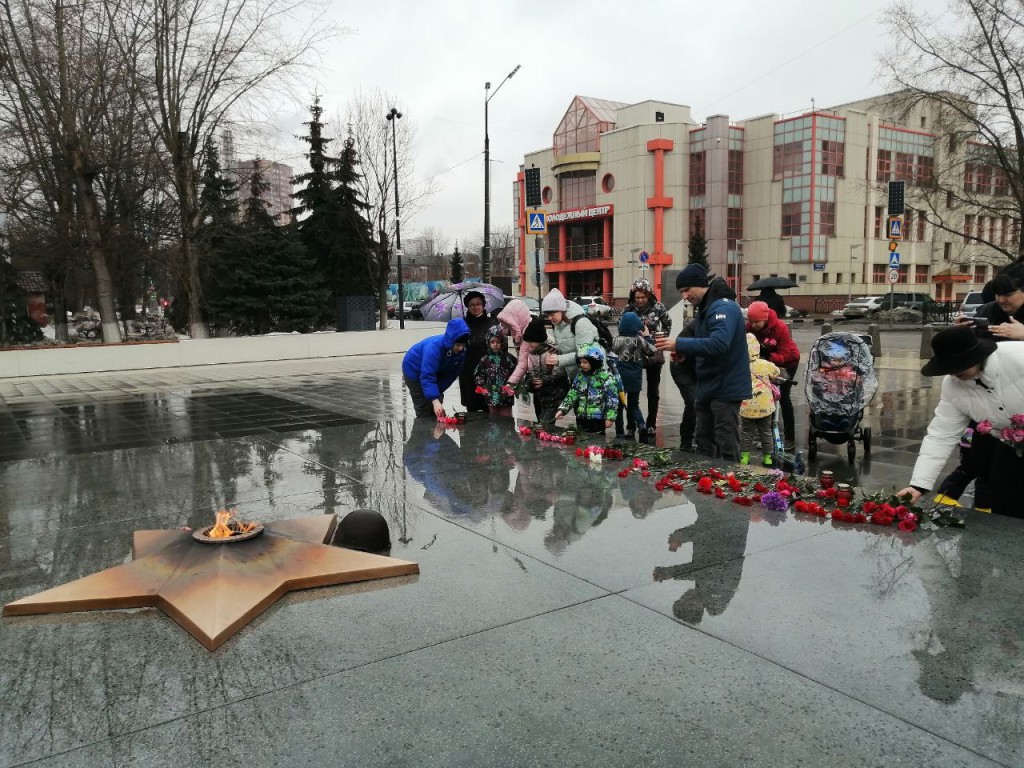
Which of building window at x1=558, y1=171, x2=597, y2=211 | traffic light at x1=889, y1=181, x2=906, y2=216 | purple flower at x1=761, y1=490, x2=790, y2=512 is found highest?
building window at x1=558, y1=171, x2=597, y2=211

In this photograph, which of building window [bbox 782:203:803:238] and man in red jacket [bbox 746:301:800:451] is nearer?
man in red jacket [bbox 746:301:800:451]

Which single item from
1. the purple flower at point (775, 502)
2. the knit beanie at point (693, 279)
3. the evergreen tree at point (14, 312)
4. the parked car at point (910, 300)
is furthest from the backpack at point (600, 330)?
the parked car at point (910, 300)

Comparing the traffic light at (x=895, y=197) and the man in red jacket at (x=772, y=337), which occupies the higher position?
the traffic light at (x=895, y=197)

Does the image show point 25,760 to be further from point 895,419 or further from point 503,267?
point 503,267

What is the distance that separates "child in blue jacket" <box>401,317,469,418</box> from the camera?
8.45 metres

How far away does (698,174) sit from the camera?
57875mm

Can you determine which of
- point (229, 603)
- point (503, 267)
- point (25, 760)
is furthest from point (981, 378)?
point (503, 267)

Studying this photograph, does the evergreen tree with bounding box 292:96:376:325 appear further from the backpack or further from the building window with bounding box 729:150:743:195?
the building window with bounding box 729:150:743:195

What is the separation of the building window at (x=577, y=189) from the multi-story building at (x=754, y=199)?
12cm

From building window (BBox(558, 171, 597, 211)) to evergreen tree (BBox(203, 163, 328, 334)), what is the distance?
38016mm

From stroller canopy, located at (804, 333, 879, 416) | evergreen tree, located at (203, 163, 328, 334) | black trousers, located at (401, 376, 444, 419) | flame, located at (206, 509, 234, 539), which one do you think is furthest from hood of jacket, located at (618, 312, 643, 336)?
evergreen tree, located at (203, 163, 328, 334)

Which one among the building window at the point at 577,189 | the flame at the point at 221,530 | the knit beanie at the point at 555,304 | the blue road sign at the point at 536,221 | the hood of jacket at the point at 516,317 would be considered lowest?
the flame at the point at 221,530

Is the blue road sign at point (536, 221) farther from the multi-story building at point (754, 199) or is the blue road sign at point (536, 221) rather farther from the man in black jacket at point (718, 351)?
the multi-story building at point (754, 199)

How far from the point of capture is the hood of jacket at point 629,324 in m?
8.44
